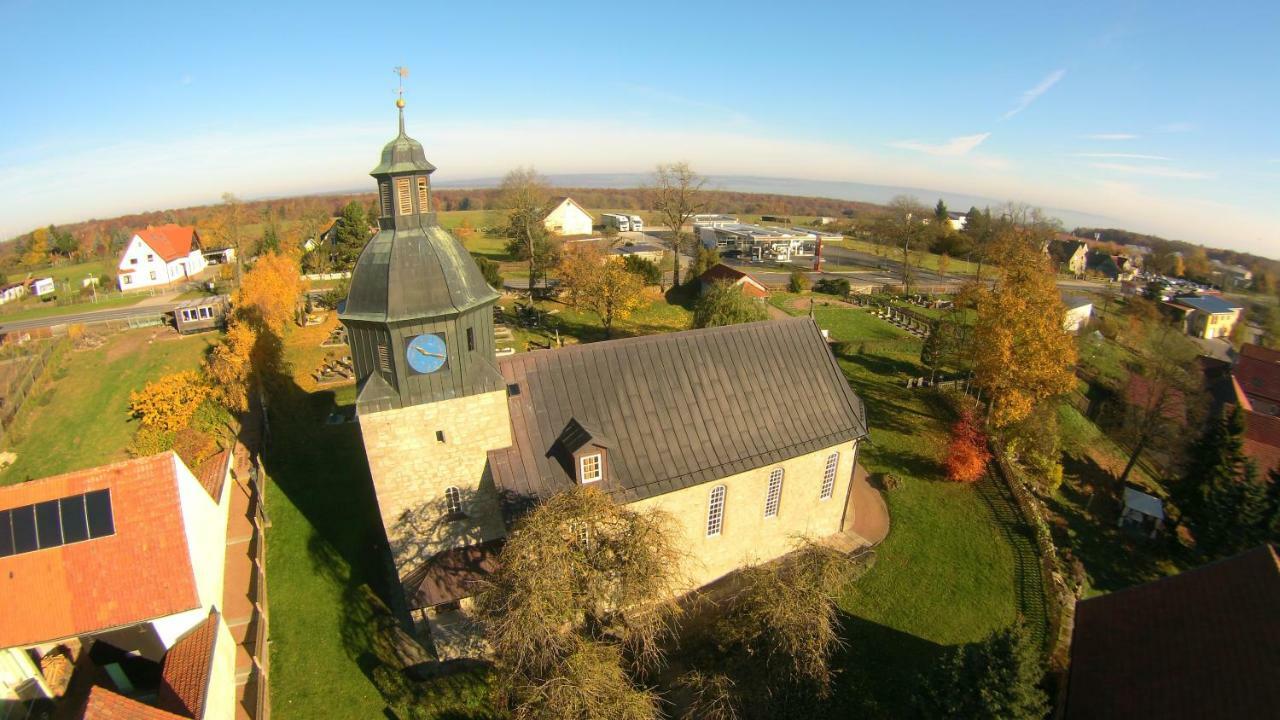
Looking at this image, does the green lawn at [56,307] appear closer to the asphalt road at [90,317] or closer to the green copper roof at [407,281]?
the asphalt road at [90,317]

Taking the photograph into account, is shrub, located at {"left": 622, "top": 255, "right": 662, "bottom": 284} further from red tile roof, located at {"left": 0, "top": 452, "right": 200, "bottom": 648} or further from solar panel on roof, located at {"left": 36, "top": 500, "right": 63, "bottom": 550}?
solar panel on roof, located at {"left": 36, "top": 500, "right": 63, "bottom": 550}

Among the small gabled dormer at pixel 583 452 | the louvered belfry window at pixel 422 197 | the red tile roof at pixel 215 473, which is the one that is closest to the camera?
the louvered belfry window at pixel 422 197

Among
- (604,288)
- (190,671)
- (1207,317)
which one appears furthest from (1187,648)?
(1207,317)

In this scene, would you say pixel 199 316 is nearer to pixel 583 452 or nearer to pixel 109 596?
pixel 109 596

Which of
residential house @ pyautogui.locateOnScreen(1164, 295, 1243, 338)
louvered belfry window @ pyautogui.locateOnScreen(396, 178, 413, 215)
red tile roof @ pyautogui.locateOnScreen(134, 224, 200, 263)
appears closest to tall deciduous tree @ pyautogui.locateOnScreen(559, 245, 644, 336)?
louvered belfry window @ pyautogui.locateOnScreen(396, 178, 413, 215)

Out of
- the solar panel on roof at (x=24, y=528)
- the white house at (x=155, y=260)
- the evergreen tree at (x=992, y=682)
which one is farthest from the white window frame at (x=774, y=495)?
the white house at (x=155, y=260)
